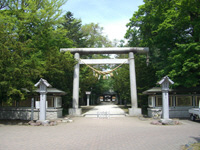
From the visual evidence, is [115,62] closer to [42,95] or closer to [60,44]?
[60,44]

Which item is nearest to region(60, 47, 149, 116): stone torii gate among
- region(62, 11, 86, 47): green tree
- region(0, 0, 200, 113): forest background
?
region(0, 0, 200, 113): forest background

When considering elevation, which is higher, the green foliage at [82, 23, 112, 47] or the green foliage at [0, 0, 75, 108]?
the green foliage at [82, 23, 112, 47]

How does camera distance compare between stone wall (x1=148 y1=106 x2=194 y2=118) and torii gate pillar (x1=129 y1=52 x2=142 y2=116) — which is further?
torii gate pillar (x1=129 y1=52 x2=142 y2=116)

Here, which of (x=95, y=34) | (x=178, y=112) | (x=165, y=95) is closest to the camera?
(x=165, y=95)

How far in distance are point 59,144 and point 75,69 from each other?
589 inches

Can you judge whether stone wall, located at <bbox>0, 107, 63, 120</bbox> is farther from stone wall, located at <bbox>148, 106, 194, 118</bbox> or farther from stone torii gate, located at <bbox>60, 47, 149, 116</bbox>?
stone wall, located at <bbox>148, 106, 194, 118</bbox>

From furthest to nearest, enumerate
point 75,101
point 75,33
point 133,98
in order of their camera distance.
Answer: point 75,33, point 75,101, point 133,98

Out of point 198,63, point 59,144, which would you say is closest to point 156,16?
point 198,63

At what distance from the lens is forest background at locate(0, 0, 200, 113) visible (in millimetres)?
15492

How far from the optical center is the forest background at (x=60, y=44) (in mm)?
15492

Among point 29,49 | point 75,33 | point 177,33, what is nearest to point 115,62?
point 177,33

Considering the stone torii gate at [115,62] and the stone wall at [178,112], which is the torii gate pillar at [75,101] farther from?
the stone wall at [178,112]

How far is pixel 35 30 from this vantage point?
23.0 m

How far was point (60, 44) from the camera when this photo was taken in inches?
1021
